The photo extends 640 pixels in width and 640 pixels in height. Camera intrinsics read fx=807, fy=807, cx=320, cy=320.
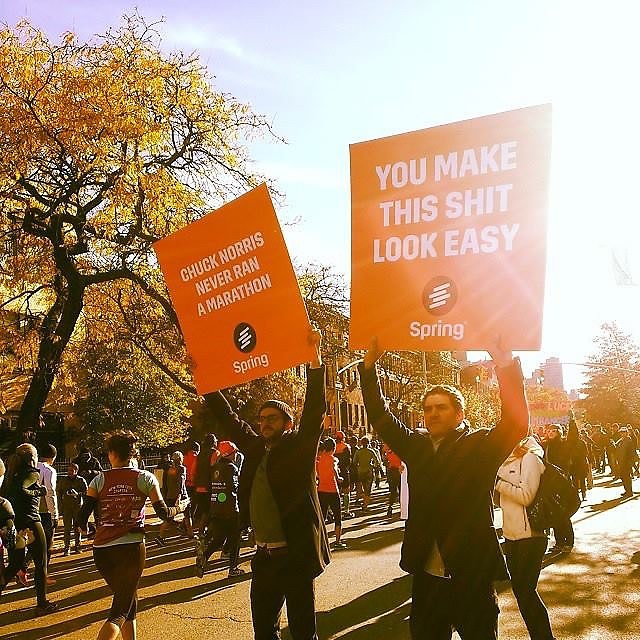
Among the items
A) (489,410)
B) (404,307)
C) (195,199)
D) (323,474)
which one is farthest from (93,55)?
(489,410)

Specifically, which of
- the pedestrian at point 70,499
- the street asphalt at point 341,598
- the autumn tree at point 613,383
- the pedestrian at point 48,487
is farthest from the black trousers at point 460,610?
the autumn tree at point 613,383

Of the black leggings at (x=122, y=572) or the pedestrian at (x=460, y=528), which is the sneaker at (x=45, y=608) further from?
the pedestrian at (x=460, y=528)

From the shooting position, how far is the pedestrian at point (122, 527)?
5.60 metres

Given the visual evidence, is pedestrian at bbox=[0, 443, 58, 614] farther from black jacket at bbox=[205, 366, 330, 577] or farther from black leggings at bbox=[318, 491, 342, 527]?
black leggings at bbox=[318, 491, 342, 527]

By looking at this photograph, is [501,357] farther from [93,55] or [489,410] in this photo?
[489,410]

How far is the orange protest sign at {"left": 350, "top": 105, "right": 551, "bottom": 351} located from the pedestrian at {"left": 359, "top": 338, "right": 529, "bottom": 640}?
43cm

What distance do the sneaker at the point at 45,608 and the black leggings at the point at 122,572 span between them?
325 centimetres

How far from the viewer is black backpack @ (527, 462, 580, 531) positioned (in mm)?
5812

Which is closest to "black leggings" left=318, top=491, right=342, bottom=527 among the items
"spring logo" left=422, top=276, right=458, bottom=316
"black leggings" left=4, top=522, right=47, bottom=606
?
"black leggings" left=4, top=522, right=47, bottom=606

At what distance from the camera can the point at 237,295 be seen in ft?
17.9

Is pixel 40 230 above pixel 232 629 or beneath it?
above

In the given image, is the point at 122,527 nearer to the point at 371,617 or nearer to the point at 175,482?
the point at 371,617

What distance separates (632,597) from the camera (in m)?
8.30

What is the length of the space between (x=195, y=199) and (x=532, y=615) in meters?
11.9
